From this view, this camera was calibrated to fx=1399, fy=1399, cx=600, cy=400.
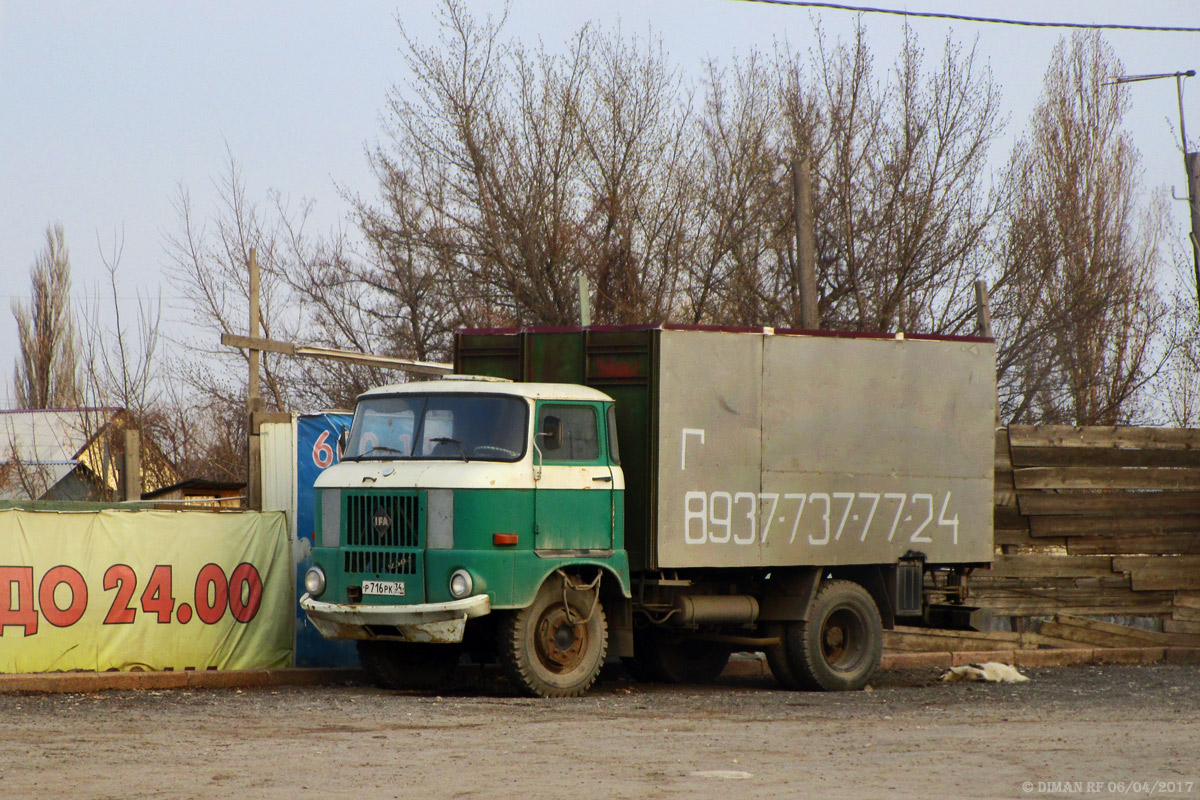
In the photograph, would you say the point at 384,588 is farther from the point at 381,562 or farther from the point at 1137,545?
the point at 1137,545

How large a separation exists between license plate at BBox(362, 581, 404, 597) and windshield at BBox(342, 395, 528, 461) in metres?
1.09

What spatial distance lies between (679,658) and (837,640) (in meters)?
1.74

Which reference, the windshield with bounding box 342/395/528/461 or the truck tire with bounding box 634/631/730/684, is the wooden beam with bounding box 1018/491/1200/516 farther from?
the windshield with bounding box 342/395/528/461

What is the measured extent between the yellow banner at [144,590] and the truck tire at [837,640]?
4984 mm

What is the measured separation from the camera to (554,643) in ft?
39.4

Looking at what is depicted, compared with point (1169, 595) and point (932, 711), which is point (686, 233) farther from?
point (932, 711)

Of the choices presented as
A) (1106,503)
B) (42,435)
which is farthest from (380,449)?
(42,435)

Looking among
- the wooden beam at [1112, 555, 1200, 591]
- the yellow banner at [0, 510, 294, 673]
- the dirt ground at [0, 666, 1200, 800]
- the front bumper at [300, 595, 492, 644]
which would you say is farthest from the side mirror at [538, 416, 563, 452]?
the wooden beam at [1112, 555, 1200, 591]

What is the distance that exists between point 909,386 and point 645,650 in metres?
3.78

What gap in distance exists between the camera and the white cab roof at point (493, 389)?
12023 mm

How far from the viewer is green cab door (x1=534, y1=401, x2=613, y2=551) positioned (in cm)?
1188

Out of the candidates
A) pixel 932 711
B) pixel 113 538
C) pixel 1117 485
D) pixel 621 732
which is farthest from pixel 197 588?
pixel 1117 485

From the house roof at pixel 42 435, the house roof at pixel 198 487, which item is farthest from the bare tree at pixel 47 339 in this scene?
the house roof at pixel 198 487

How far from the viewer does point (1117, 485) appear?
54.6ft
